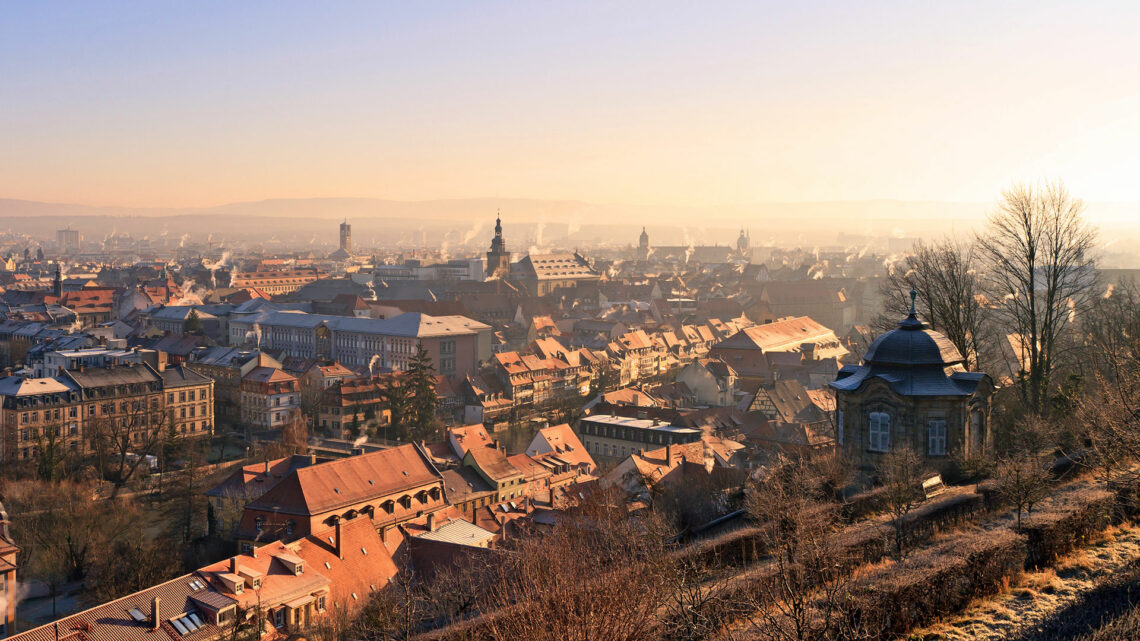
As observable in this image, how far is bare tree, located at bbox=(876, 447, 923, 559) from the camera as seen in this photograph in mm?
14341

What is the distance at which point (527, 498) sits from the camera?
1379 inches

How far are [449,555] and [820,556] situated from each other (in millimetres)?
16079

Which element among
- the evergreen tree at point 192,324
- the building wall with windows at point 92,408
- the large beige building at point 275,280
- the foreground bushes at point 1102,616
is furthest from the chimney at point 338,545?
the large beige building at point 275,280

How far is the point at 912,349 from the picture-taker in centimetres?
2077

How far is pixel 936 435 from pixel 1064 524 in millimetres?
7148

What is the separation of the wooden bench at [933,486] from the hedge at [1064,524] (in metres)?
3.24

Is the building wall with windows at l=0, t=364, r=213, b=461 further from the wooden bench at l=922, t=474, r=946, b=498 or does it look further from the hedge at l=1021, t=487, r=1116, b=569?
the hedge at l=1021, t=487, r=1116, b=569

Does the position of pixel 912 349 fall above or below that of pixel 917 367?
above

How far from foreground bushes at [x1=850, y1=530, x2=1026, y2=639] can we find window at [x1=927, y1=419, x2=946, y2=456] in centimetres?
780

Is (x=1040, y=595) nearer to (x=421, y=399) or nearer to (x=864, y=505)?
(x=864, y=505)

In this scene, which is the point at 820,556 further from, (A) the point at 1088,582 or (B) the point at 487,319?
(B) the point at 487,319

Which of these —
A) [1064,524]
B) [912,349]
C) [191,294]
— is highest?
[912,349]

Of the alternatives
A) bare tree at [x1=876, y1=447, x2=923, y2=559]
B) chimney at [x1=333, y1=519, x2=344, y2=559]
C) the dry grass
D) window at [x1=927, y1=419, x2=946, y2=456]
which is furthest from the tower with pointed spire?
the dry grass

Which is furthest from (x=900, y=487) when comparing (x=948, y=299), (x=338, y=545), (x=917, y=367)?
(x=338, y=545)
